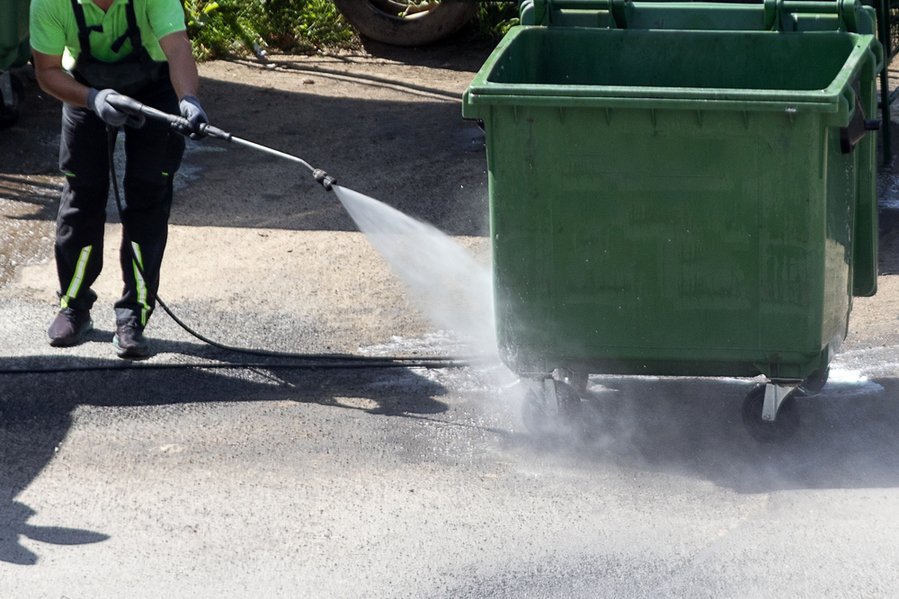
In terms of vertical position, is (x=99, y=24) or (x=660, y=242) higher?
(x=99, y=24)

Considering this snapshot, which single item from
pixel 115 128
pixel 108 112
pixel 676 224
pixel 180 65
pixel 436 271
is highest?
pixel 180 65

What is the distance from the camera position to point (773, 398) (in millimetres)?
4543

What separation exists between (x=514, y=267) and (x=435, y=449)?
751 mm

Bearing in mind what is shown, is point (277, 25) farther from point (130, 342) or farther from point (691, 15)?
point (691, 15)

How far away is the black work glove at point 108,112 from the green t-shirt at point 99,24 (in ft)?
0.67

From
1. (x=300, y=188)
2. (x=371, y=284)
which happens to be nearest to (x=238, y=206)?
(x=300, y=188)

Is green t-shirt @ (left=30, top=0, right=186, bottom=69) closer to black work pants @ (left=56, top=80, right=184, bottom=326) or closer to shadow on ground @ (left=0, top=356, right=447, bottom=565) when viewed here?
black work pants @ (left=56, top=80, right=184, bottom=326)

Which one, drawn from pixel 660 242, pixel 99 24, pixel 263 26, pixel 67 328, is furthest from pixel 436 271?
pixel 263 26

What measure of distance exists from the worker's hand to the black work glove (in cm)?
16

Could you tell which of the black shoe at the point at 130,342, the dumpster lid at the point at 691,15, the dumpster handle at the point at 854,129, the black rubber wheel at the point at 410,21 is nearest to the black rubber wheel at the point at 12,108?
the black rubber wheel at the point at 410,21

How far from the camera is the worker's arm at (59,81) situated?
495cm

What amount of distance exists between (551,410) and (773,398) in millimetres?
778

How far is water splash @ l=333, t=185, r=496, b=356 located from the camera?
18.9ft

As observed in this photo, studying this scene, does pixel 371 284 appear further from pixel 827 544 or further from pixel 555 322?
pixel 827 544
